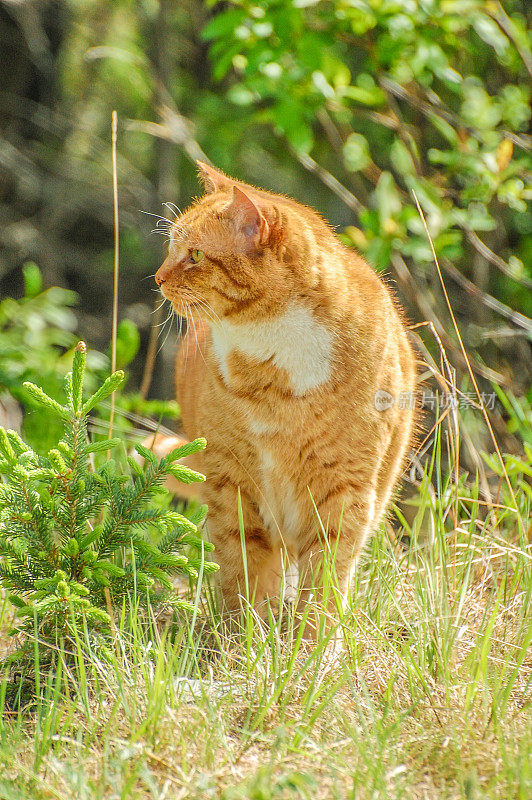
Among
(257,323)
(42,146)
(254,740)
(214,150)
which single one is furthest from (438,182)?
(42,146)

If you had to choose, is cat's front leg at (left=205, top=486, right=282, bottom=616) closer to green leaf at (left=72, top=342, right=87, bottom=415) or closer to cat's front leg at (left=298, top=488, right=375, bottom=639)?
cat's front leg at (left=298, top=488, right=375, bottom=639)

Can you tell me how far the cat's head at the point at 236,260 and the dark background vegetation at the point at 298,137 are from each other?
0.64m

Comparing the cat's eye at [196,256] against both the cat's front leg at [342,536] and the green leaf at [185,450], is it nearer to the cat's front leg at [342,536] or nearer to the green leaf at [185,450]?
the green leaf at [185,450]

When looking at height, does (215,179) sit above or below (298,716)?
above

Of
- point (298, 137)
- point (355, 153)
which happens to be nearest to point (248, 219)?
point (298, 137)

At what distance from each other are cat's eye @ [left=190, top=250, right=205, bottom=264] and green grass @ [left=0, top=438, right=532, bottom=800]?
858 mm

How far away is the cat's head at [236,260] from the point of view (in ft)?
6.45

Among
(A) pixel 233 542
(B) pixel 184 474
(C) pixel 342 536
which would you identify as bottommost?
(A) pixel 233 542

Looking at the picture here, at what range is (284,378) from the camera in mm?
2010

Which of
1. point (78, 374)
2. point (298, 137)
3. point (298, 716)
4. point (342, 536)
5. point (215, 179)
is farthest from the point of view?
point (298, 137)

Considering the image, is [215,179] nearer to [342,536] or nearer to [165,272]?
[165,272]

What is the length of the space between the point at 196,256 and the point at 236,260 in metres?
0.12

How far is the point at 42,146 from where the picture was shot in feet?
20.4

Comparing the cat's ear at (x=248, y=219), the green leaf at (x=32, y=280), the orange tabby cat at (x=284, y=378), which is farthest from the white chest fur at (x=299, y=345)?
the green leaf at (x=32, y=280)
